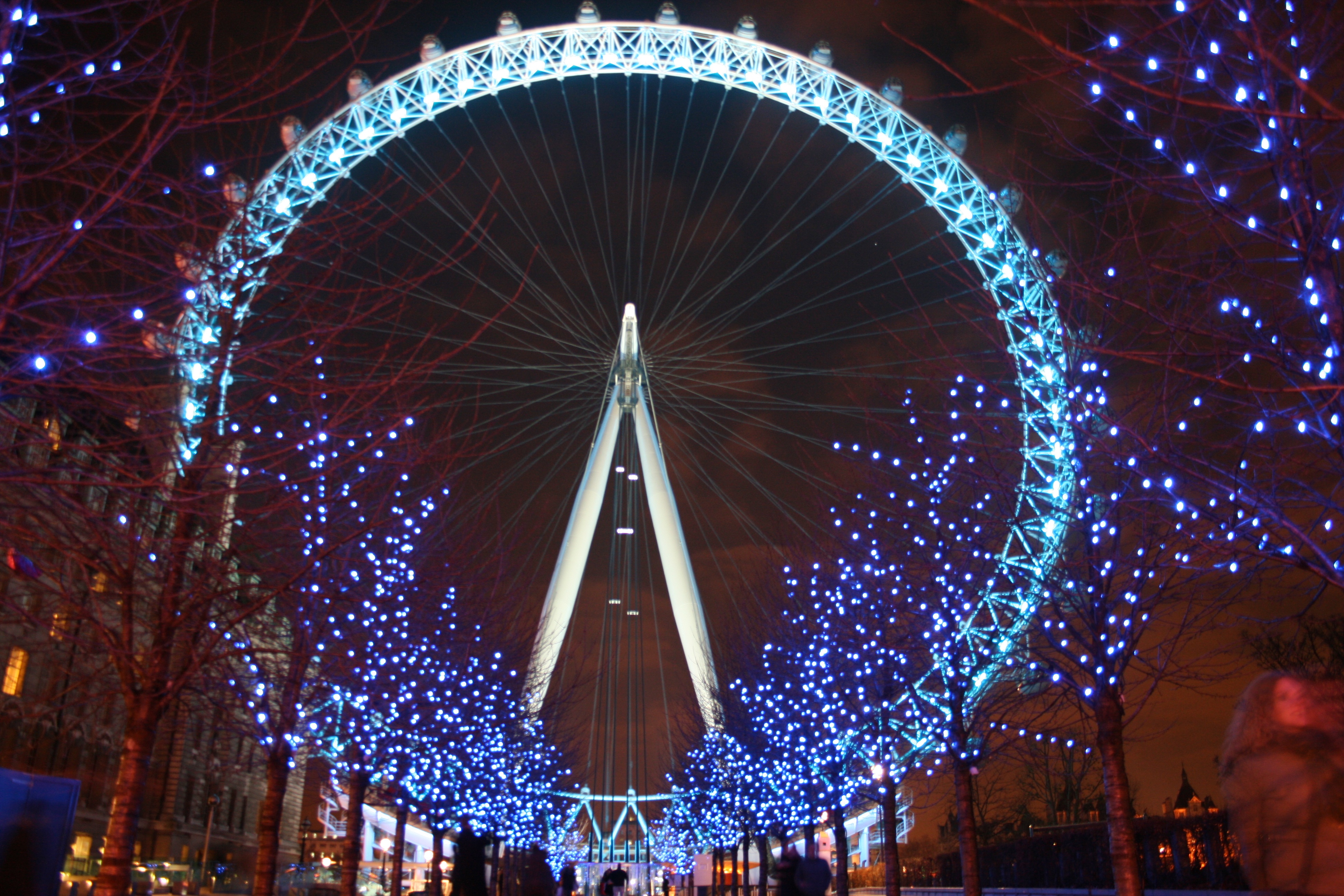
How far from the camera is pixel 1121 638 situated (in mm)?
12344

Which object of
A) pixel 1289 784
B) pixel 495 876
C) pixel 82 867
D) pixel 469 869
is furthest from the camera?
pixel 495 876

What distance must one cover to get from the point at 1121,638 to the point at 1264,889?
10.3 metres

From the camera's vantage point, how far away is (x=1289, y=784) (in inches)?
113

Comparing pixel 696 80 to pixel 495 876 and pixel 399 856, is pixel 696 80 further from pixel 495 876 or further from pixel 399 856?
pixel 495 876

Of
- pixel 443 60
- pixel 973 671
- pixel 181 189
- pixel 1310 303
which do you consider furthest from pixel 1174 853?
pixel 443 60

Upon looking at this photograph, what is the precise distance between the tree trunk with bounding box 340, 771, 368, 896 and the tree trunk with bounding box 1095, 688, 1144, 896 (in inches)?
518

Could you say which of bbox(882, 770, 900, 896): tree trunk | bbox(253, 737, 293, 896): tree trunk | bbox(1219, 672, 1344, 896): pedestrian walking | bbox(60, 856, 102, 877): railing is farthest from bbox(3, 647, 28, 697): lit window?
bbox(1219, 672, 1344, 896): pedestrian walking

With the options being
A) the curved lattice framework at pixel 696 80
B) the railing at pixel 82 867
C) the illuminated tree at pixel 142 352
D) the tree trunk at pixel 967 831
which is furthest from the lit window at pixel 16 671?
the tree trunk at pixel 967 831

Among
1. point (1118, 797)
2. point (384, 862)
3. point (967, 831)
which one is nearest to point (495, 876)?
point (967, 831)

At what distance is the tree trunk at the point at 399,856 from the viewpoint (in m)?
24.2

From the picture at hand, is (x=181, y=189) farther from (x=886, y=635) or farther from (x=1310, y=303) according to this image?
(x=886, y=635)

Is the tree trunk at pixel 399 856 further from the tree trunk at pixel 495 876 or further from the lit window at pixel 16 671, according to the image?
the lit window at pixel 16 671

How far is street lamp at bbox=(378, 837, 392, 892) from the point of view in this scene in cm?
4488

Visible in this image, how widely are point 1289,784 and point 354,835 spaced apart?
19.5 metres
